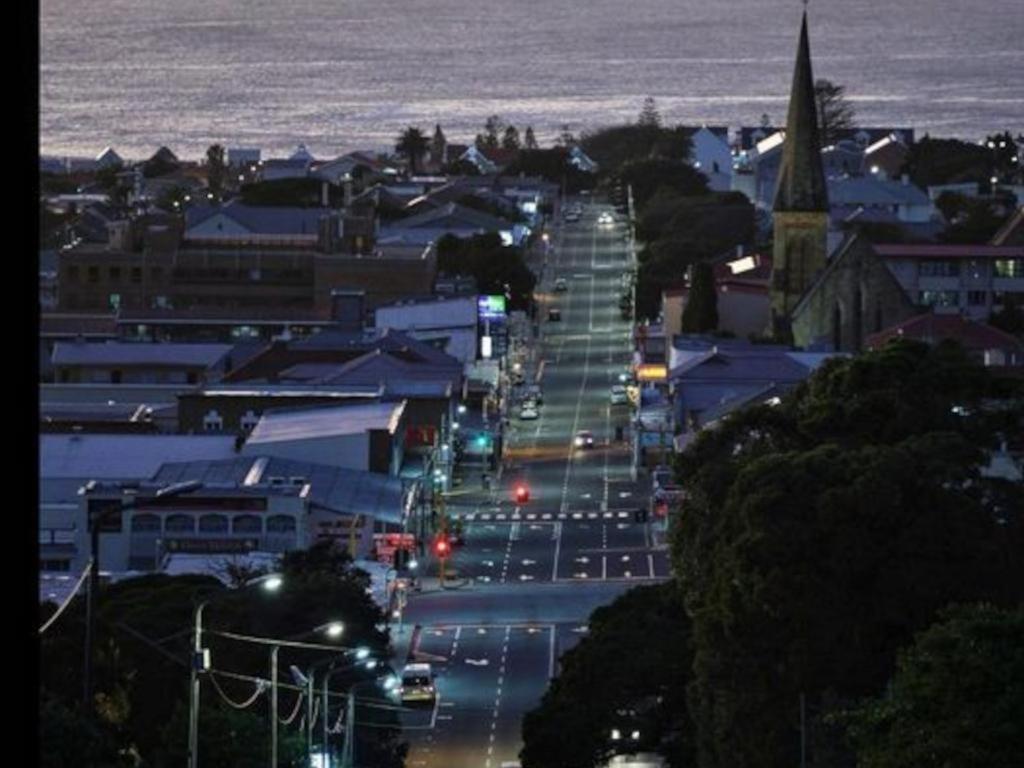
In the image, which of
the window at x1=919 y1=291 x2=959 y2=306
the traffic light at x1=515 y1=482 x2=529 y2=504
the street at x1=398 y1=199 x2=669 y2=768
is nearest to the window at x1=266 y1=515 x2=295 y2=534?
the street at x1=398 y1=199 x2=669 y2=768

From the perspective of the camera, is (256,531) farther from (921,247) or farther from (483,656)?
(921,247)

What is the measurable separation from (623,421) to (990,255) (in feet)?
51.3

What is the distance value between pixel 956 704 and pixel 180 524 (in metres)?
23.1

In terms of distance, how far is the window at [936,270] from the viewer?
232 ft

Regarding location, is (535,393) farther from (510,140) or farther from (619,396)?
(510,140)

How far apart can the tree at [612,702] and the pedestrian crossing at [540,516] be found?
61.8 feet

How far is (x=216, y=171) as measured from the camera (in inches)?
4510

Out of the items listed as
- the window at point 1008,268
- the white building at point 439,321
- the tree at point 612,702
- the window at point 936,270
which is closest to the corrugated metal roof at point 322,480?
the tree at point 612,702

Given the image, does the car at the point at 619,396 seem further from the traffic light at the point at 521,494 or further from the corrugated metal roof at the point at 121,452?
the corrugated metal roof at the point at 121,452

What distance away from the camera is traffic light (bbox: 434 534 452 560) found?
41.7 m

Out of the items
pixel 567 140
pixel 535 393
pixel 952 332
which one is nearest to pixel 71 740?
pixel 952 332

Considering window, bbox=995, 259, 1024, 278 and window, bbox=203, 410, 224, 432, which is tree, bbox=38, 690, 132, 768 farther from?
window, bbox=995, 259, 1024, 278

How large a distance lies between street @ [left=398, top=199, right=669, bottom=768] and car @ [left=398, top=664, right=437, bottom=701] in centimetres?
16

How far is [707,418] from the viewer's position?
170 feet
